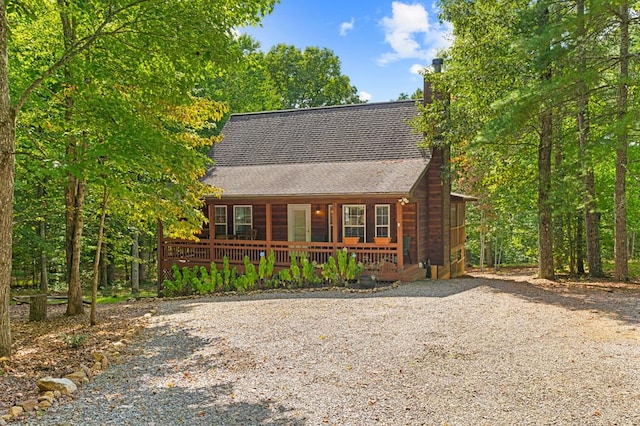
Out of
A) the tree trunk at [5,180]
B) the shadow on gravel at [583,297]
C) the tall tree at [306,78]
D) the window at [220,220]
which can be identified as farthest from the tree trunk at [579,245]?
the tall tree at [306,78]

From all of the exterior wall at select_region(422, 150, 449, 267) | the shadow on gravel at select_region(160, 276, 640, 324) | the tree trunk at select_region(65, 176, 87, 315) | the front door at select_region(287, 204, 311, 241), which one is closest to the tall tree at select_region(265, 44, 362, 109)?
the front door at select_region(287, 204, 311, 241)

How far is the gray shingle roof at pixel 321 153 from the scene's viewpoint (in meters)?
15.8

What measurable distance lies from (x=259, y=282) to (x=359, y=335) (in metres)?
6.70

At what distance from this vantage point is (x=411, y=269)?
15695mm

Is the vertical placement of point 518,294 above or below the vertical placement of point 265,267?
below

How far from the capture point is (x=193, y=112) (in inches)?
446

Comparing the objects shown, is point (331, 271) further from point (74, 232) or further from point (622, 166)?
point (622, 166)

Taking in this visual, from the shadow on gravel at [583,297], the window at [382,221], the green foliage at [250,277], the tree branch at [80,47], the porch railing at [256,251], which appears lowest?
the shadow on gravel at [583,297]

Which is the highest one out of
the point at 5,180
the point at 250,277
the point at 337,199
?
the point at 337,199

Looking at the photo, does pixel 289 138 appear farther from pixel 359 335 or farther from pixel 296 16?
pixel 359 335

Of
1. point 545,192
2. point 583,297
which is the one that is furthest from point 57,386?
point 545,192

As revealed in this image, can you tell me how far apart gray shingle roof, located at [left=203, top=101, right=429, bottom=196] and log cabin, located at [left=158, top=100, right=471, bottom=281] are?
4 centimetres

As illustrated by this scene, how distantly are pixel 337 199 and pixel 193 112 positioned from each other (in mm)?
5844

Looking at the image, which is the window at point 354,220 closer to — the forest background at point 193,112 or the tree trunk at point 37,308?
the forest background at point 193,112
